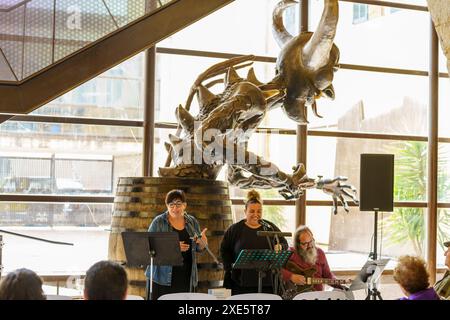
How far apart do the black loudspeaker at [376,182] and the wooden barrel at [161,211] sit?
5.59 feet

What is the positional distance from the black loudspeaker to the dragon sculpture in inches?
12.8

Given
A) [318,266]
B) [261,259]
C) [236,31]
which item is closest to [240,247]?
[261,259]

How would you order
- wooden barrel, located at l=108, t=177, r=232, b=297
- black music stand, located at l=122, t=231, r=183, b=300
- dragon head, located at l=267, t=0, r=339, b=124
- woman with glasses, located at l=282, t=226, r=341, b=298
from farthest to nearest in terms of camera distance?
dragon head, located at l=267, t=0, r=339, b=124 → wooden barrel, located at l=108, t=177, r=232, b=297 → woman with glasses, located at l=282, t=226, r=341, b=298 → black music stand, located at l=122, t=231, r=183, b=300

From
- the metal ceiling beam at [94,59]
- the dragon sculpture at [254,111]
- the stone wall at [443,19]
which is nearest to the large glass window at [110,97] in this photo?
the metal ceiling beam at [94,59]

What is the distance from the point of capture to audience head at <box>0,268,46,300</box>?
305cm

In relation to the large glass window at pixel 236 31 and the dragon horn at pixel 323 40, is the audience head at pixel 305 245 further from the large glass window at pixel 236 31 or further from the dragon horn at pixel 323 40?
the large glass window at pixel 236 31

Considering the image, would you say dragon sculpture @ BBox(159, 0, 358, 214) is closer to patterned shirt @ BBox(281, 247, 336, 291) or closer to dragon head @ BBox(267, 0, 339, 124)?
dragon head @ BBox(267, 0, 339, 124)

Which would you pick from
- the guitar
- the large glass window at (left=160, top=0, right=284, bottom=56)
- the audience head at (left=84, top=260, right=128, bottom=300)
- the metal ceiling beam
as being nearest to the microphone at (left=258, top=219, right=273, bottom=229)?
the guitar

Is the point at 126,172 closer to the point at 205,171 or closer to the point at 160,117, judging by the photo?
the point at 160,117

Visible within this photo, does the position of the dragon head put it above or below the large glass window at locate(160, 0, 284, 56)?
below

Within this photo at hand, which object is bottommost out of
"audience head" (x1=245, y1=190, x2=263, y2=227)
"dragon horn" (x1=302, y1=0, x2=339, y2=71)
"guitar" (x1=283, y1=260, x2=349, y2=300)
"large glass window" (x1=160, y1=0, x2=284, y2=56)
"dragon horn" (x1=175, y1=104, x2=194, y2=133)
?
"guitar" (x1=283, y1=260, x2=349, y2=300)

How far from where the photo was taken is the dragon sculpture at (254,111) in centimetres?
656

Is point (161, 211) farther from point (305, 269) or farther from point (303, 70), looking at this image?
point (303, 70)
